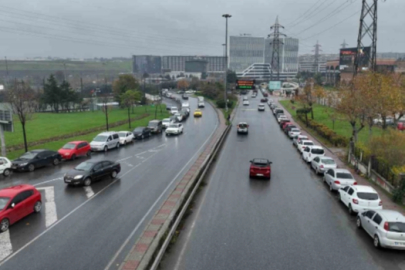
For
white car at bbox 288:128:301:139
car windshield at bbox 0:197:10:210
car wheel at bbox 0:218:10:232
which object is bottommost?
white car at bbox 288:128:301:139

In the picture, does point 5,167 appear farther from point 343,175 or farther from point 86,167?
point 343,175

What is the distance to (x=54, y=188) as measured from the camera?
21500mm

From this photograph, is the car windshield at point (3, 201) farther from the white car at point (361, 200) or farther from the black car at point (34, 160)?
the white car at point (361, 200)

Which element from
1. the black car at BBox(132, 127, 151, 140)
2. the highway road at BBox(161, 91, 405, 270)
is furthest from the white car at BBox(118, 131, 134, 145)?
the highway road at BBox(161, 91, 405, 270)

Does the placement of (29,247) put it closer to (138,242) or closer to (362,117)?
(138,242)

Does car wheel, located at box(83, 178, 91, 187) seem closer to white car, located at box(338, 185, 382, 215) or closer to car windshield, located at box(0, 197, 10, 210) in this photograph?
car windshield, located at box(0, 197, 10, 210)

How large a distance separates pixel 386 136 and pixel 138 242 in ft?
72.4

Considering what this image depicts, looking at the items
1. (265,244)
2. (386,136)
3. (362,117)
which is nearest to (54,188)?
(265,244)

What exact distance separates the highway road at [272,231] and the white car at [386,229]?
391 mm

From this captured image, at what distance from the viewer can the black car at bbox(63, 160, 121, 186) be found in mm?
21453

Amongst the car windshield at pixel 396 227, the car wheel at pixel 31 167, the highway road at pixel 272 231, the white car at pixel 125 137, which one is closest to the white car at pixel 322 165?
the highway road at pixel 272 231

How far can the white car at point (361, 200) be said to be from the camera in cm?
1784

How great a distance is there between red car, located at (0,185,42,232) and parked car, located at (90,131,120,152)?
16974 millimetres

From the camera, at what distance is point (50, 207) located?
1802 cm
